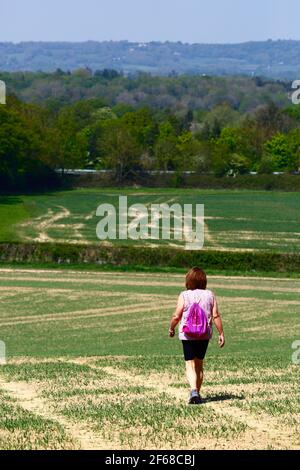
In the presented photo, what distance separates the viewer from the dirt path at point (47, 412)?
Answer: 12477 mm

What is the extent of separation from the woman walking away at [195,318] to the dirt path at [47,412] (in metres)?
1.78

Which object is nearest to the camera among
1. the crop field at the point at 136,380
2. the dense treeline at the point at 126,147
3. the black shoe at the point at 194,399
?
the crop field at the point at 136,380

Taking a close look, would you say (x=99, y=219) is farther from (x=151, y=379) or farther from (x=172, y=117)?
(x=172, y=117)

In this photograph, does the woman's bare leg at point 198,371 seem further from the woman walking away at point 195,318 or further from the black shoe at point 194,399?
the black shoe at point 194,399

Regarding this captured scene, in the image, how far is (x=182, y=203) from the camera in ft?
347

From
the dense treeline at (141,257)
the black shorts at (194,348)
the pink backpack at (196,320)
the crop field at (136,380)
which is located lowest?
the dense treeline at (141,257)

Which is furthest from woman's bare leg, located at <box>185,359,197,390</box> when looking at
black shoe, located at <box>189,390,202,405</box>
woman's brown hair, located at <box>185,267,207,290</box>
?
woman's brown hair, located at <box>185,267,207,290</box>

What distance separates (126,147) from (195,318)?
12855 cm

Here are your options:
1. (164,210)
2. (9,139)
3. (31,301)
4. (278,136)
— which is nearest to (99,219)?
(164,210)

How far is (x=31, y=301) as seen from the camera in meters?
43.3

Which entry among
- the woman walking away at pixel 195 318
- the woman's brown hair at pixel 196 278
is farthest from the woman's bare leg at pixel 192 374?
the woman's brown hair at pixel 196 278

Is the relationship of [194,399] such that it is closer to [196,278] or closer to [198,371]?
[198,371]

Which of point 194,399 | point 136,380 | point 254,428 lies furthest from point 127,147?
point 254,428
